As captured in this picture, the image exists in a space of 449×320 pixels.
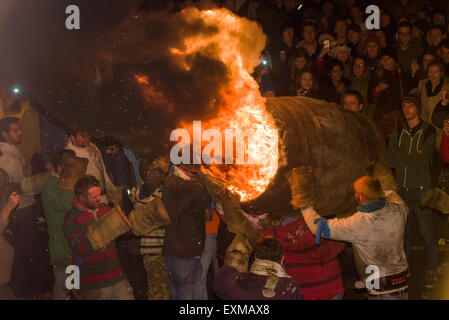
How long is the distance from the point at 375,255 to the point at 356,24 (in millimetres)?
4517

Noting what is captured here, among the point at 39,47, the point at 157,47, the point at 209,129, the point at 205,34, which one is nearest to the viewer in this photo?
the point at 209,129

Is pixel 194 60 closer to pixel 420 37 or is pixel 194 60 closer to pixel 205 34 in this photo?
pixel 205 34

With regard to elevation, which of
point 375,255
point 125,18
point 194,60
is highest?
point 125,18

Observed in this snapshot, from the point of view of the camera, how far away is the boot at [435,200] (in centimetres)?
618

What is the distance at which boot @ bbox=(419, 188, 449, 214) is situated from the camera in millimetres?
6180

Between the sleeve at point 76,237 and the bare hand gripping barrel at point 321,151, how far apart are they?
1388 mm

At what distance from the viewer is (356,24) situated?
8.23 meters

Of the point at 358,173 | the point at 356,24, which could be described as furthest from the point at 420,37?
the point at 358,173

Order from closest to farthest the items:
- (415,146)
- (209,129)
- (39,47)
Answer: (209,129) → (415,146) → (39,47)

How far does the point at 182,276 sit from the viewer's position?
5211mm

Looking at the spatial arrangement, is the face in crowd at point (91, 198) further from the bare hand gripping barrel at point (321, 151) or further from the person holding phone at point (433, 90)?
the person holding phone at point (433, 90)

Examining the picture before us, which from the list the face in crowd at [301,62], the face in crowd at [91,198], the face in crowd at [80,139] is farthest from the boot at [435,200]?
the face in crowd at [80,139]

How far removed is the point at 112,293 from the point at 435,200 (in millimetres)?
3592

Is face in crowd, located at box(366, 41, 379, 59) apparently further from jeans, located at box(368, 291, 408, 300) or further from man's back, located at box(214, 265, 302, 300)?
man's back, located at box(214, 265, 302, 300)
